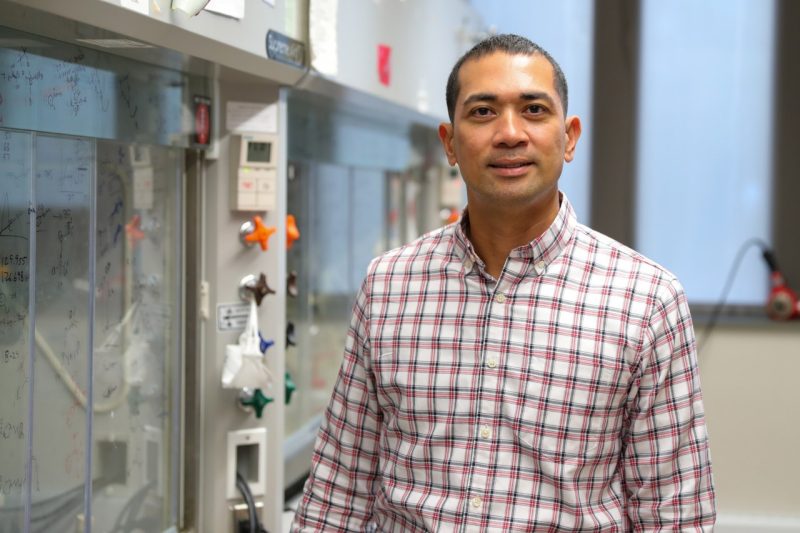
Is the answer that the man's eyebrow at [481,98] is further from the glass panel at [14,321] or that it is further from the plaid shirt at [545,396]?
the glass panel at [14,321]

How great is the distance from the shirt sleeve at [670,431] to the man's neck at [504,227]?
8.1 inches

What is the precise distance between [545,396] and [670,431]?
0.57 feet

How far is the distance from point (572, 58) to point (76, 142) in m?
2.69

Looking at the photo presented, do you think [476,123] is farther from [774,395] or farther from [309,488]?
[774,395]

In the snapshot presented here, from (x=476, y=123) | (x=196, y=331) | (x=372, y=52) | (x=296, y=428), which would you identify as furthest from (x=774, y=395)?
(x=476, y=123)

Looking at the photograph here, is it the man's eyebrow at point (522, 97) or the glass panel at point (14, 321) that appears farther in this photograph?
the glass panel at point (14, 321)

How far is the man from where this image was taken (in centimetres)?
121

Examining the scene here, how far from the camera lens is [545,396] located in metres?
1.23

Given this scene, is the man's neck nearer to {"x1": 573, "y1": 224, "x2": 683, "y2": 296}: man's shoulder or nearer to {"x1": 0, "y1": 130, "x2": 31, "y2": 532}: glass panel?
{"x1": 573, "y1": 224, "x2": 683, "y2": 296}: man's shoulder

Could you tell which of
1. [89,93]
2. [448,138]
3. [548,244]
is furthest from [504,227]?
[89,93]

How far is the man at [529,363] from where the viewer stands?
1212 mm

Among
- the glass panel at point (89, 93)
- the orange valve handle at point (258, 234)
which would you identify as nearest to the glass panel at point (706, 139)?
the orange valve handle at point (258, 234)

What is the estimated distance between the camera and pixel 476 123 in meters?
1.25

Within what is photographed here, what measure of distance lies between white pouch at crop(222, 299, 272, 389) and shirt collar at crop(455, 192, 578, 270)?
2.37ft
